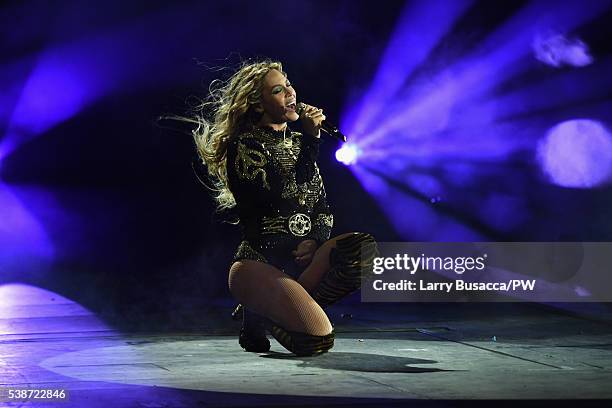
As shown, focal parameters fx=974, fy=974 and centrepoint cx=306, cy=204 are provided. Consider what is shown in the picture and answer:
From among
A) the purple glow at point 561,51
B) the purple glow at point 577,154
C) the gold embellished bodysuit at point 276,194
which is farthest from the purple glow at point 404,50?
the gold embellished bodysuit at point 276,194

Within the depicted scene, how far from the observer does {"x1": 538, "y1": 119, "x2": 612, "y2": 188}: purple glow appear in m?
9.26

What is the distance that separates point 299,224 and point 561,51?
4714 millimetres

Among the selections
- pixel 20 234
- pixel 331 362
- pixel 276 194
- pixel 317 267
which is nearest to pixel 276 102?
pixel 276 194

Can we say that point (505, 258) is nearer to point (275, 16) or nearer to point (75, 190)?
point (275, 16)

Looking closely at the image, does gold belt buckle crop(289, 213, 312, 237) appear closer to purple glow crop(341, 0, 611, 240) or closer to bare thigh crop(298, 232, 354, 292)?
bare thigh crop(298, 232, 354, 292)

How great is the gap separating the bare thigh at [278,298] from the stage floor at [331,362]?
0.68ft

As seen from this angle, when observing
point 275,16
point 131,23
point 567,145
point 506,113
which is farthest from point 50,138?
point 567,145

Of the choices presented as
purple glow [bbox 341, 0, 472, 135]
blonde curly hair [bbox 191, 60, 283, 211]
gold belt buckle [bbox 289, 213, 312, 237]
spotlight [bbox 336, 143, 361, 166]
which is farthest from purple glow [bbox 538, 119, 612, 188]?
gold belt buckle [bbox 289, 213, 312, 237]

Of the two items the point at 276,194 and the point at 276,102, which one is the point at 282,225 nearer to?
the point at 276,194

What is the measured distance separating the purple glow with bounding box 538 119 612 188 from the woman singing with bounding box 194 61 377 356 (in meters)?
4.63

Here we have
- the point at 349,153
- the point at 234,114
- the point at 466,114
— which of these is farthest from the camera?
the point at 466,114

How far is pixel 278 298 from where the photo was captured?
17.0 feet

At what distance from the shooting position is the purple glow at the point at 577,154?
364 inches

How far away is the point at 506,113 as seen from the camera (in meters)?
9.36
